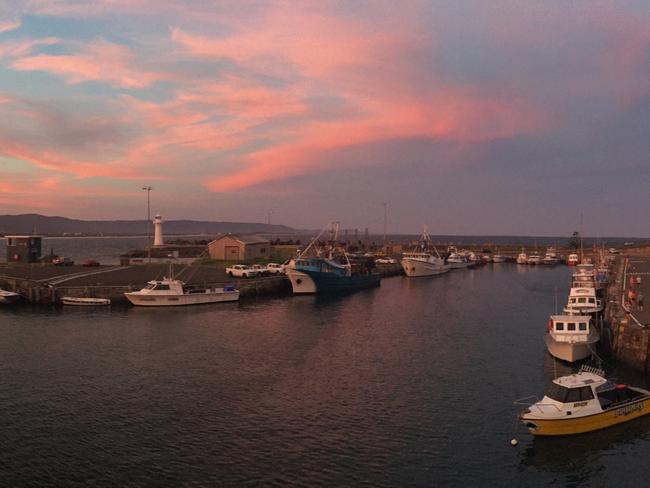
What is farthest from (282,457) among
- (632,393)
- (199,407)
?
(632,393)

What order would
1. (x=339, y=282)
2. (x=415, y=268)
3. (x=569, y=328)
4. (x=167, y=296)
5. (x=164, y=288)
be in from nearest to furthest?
1. (x=569, y=328)
2. (x=167, y=296)
3. (x=164, y=288)
4. (x=339, y=282)
5. (x=415, y=268)

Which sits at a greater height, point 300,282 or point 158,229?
point 158,229

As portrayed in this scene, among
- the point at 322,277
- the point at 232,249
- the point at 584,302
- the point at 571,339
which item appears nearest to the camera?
the point at 571,339

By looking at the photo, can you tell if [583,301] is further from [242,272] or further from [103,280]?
[103,280]

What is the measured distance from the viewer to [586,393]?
25078 mm

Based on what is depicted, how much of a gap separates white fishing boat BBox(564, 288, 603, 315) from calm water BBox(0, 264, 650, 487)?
4.41 metres

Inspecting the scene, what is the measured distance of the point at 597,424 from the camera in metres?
25.1

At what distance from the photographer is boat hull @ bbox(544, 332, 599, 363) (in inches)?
1409

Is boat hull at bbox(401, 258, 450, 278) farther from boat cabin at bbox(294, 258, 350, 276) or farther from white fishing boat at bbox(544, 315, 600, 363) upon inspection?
white fishing boat at bbox(544, 315, 600, 363)

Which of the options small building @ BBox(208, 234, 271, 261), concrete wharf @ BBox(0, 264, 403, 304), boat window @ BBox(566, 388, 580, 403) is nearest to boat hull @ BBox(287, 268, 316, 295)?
concrete wharf @ BBox(0, 264, 403, 304)

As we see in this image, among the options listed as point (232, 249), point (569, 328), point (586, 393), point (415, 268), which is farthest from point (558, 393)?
point (415, 268)

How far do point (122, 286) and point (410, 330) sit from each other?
34.3 meters

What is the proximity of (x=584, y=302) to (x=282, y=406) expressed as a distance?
3138 centimetres

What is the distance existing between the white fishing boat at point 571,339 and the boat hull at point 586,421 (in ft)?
30.8
